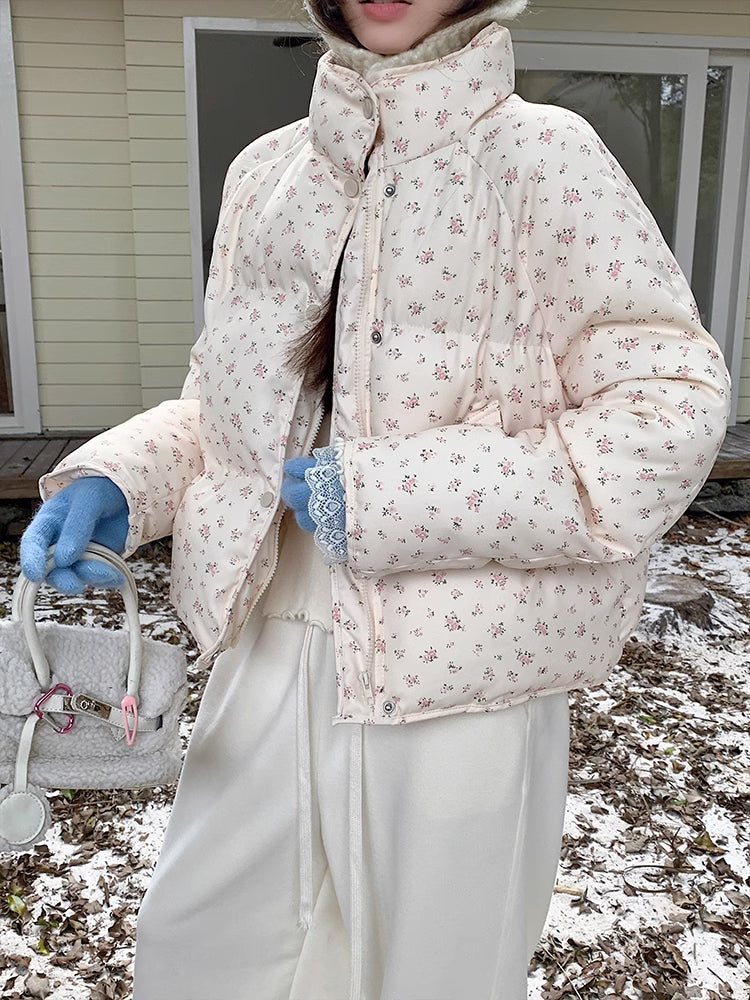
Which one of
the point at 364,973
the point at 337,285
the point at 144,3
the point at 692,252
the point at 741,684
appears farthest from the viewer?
the point at 692,252

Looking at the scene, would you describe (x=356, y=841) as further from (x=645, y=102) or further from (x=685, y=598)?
(x=645, y=102)

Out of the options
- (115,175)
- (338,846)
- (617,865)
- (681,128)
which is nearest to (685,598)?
(617,865)

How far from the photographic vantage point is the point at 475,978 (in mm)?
1216

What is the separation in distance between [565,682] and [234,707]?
1.54 feet

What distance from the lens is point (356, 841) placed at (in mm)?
1245

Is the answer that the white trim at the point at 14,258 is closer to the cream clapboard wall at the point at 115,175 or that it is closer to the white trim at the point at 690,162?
the cream clapboard wall at the point at 115,175

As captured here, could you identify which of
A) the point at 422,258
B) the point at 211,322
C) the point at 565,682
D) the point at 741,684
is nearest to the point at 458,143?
the point at 422,258

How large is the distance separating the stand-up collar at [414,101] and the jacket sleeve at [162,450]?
21 centimetres

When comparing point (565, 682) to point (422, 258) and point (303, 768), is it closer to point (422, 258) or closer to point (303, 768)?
point (303, 768)

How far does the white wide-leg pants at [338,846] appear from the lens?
1.18 metres

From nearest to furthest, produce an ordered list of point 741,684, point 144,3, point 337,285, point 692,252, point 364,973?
1. point 337,285
2. point 364,973
3. point 741,684
4. point 144,3
5. point 692,252

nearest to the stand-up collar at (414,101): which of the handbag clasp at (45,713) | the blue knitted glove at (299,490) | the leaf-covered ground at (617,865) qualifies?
the blue knitted glove at (299,490)

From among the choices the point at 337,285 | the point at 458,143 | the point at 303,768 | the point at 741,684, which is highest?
the point at 458,143

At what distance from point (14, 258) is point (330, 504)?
17.7 feet
